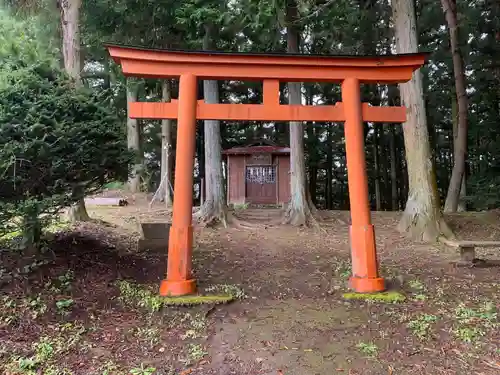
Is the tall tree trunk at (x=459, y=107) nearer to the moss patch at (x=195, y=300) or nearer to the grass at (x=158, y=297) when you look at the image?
the grass at (x=158, y=297)

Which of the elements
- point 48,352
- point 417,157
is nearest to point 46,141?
point 48,352

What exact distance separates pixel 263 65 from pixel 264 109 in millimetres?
637

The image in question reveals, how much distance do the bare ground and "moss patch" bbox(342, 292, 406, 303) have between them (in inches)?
3.4

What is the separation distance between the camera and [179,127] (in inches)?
189

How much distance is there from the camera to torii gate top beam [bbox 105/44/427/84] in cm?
483

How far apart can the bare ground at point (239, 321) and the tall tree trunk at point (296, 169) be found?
14.6 feet

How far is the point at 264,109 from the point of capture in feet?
16.3

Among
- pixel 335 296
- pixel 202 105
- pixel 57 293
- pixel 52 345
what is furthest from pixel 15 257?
pixel 335 296

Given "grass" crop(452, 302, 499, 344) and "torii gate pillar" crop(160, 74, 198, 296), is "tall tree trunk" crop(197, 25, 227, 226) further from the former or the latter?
"grass" crop(452, 302, 499, 344)

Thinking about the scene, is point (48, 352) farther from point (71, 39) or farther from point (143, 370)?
point (71, 39)

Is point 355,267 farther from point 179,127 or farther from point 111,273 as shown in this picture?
point 111,273

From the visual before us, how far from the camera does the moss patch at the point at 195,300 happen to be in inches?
172

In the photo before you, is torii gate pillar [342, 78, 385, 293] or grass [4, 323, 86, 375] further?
torii gate pillar [342, 78, 385, 293]

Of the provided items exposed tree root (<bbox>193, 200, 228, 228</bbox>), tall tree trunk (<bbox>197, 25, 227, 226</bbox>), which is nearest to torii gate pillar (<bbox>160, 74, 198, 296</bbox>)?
exposed tree root (<bbox>193, 200, 228, 228</bbox>)
